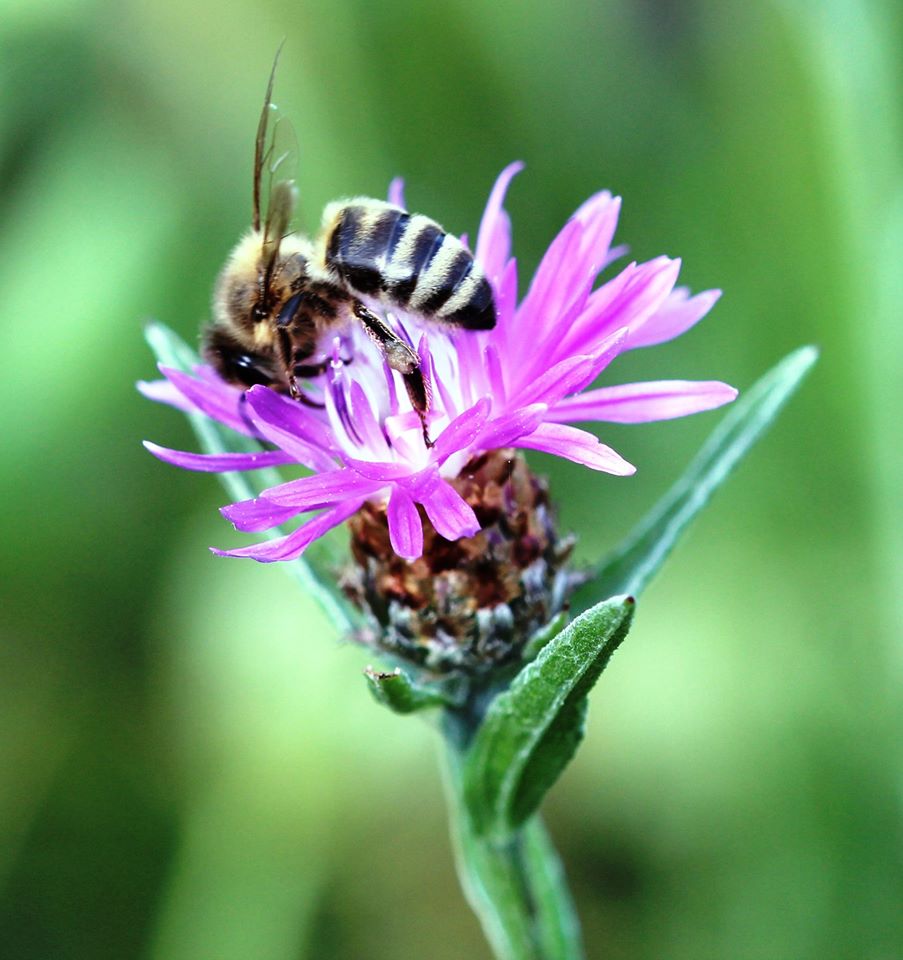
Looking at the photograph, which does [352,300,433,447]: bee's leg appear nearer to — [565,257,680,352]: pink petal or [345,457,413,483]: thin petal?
[345,457,413,483]: thin petal

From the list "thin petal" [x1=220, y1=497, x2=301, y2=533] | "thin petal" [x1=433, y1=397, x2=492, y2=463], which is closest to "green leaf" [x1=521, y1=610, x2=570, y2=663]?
"thin petal" [x1=433, y1=397, x2=492, y2=463]

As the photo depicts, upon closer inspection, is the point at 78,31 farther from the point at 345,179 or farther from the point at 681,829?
the point at 681,829

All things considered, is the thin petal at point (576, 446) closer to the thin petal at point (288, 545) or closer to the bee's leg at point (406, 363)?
the bee's leg at point (406, 363)

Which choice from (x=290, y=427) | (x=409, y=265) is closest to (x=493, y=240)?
(x=409, y=265)

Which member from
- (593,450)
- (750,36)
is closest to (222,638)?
(593,450)

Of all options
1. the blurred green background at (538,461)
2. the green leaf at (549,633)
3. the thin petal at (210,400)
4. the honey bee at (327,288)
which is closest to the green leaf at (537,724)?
the green leaf at (549,633)

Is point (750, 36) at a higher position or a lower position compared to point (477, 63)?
higher
